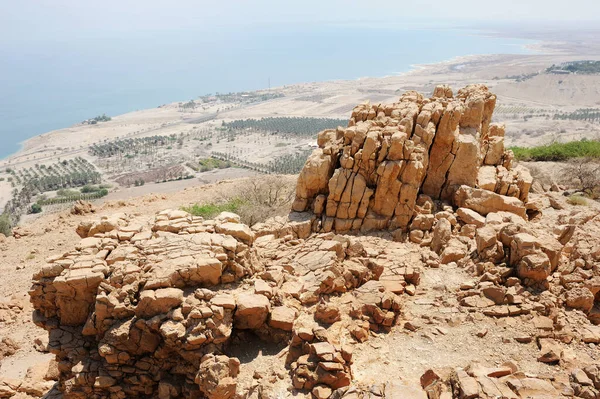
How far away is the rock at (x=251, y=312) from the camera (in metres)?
10.7

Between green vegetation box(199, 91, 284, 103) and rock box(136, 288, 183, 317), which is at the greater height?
rock box(136, 288, 183, 317)

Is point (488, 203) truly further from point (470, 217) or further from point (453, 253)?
point (453, 253)

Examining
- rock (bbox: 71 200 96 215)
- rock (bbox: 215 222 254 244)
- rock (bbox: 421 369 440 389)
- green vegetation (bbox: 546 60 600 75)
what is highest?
green vegetation (bbox: 546 60 600 75)

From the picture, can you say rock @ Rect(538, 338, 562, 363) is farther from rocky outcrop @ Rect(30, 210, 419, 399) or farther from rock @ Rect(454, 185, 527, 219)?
rock @ Rect(454, 185, 527, 219)

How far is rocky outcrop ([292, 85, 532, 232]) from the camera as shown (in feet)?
54.1

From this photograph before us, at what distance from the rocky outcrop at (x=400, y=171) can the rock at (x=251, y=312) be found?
6.32m

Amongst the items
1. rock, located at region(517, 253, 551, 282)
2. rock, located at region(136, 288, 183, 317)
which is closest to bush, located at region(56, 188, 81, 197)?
rock, located at region(136, 288, 183, 317)

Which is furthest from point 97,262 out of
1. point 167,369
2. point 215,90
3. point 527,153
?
point 215,90

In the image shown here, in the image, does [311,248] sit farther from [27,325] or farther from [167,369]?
[27,325]

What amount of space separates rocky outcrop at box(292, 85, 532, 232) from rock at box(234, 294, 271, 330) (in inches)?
249

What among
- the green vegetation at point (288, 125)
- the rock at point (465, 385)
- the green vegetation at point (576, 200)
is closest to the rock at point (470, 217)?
the rock at point (465, 385)

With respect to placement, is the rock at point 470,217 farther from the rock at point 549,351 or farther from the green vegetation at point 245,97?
the green vegetation at point 245,97

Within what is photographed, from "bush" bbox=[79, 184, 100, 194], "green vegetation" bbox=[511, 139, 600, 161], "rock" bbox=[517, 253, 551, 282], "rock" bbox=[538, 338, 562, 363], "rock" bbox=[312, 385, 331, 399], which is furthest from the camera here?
"bush" bbox=[79, 184, 100, 194]

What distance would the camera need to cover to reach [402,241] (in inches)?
631
